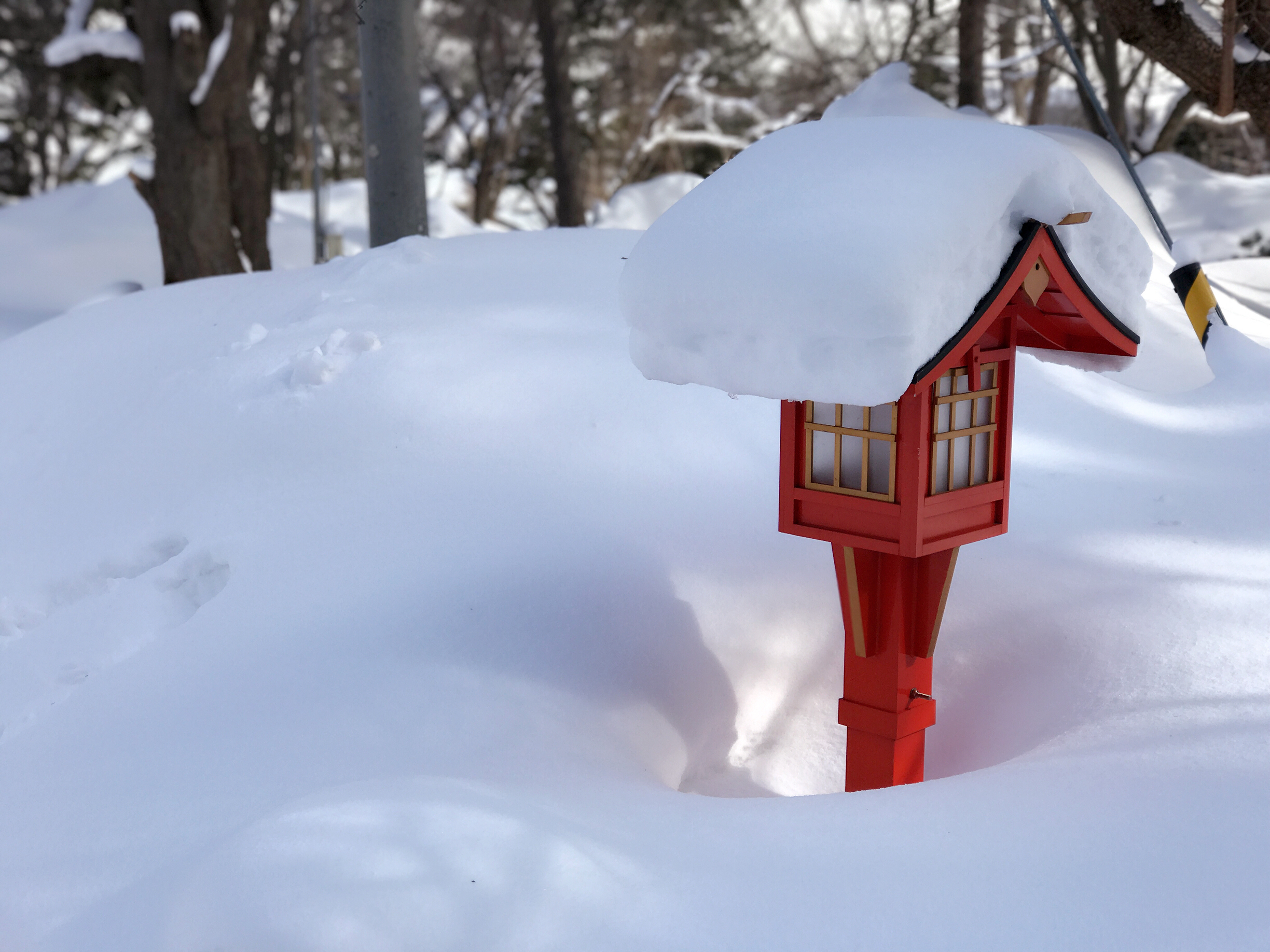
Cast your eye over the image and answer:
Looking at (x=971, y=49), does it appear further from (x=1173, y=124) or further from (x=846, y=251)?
(x=846, y=251)

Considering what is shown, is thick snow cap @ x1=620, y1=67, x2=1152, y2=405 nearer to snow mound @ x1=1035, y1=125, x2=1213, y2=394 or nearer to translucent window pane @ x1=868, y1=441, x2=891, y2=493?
translucent window pane @ x1=868, y1=441, x2=891, y2=493

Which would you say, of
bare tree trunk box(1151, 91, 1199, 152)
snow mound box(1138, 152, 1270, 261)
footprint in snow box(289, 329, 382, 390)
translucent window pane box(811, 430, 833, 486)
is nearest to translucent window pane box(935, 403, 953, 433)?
translucent window pane box(811, 430, 833, 486)

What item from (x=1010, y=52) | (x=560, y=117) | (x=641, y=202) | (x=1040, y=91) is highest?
(x=1010, y=52)

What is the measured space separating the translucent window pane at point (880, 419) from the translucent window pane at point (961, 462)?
0.19 metres

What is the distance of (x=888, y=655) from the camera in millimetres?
2781

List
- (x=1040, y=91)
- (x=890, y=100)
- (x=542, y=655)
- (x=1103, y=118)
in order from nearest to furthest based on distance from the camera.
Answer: (x=542, y=655) → (x=1103, y=118) → (x=890, y=100) → (x=1040, y=91)

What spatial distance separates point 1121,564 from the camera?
3.29m

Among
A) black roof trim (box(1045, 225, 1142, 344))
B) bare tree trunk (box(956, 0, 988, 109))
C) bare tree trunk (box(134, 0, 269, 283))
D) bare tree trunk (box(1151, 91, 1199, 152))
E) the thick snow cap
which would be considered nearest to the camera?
Result: the thick snow cap

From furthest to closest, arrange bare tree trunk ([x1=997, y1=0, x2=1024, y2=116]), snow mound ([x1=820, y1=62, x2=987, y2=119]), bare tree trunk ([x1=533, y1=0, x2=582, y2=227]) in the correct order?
1. bare tree trunk ([x1=997, y1=0, x2=1024, y2=116])
2. bare tree trunk ([x1=533, y1=0, x2=582, y2=227])
3. snow mound ([x1=820, y1=62, x2=987, y2=119])

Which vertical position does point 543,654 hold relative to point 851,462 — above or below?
below

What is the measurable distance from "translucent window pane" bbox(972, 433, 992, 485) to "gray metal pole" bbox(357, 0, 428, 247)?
4.10m

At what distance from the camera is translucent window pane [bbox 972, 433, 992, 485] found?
2.73 meters

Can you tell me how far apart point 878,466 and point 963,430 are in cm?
22

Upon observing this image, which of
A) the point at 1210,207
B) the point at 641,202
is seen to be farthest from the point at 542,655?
the point at 641,202
